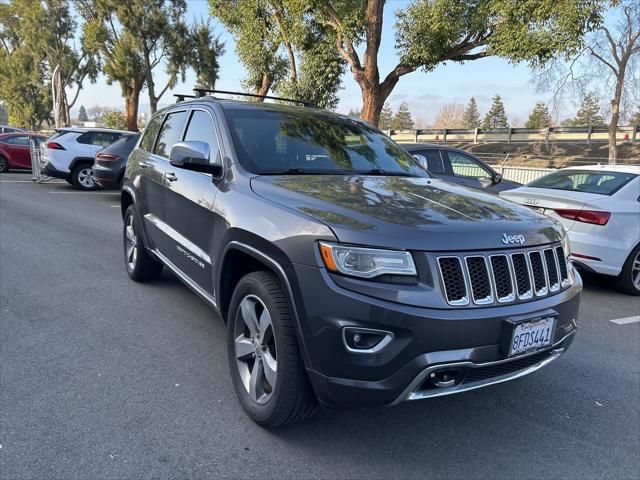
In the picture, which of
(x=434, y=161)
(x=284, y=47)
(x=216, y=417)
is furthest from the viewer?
(x=284, y=47)

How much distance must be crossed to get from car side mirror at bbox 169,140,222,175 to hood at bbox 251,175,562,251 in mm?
359

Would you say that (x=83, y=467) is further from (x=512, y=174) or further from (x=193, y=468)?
(x=512, y=174)

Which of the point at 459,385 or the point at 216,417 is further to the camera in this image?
the point at 216,417

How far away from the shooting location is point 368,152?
12.8ft

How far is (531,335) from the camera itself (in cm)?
243

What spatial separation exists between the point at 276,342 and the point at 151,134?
343 centimetres

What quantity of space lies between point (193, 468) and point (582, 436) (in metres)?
2.18

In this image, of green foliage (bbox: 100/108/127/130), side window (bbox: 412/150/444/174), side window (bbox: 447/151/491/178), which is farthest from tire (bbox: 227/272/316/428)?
green foliage (bbox: 100/108/127/130)

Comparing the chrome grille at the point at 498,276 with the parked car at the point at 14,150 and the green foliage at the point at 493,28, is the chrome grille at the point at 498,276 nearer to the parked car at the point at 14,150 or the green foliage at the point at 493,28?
the green foliage at the point at 493,28

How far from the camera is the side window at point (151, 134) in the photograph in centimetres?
495

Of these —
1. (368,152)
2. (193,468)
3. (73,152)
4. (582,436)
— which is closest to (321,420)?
(193,468)

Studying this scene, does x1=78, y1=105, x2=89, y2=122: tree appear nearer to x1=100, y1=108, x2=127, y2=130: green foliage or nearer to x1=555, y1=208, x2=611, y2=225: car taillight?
x1=100, y1=108, x2=127, y2=130: green foliage

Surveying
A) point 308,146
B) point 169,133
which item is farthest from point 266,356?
point 169,133

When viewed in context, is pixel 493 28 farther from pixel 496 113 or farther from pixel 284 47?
pixel 496 113
